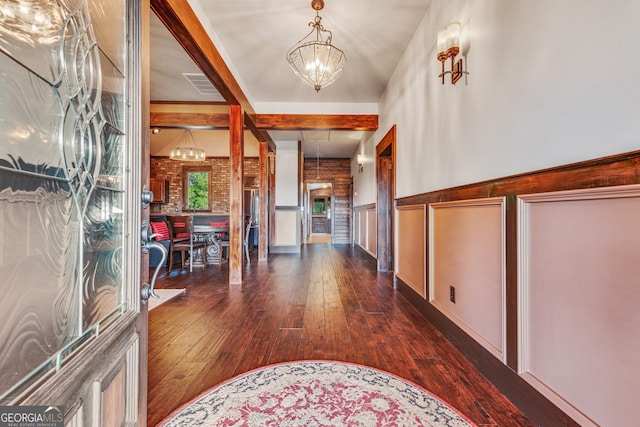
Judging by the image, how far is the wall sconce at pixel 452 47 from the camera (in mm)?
1981

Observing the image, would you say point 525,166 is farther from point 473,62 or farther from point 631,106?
point 473,62

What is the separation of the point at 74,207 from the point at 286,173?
644 centimetres

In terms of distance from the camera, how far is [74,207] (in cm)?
78

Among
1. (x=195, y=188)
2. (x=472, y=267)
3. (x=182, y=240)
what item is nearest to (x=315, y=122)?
(x=182, y=240)

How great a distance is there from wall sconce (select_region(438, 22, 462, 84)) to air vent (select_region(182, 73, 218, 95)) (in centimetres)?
330

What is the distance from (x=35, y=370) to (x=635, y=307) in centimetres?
173

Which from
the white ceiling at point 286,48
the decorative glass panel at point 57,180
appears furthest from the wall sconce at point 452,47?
the decorative glass panel at point 57,180

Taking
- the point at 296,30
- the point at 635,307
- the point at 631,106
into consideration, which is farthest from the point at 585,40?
the point at 296,30

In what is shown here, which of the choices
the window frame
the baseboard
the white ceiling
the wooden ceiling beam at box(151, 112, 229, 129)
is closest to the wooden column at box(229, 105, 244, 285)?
the white ceiling

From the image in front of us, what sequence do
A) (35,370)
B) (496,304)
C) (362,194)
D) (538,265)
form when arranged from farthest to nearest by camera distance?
(362,194) < (496,304) < (538,265) < (35,370)

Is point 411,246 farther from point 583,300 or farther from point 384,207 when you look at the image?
point 583,300

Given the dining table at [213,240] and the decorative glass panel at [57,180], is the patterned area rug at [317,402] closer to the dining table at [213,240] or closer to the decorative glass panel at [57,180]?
the decorative glass panel at [57,180]

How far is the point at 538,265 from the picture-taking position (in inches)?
51.8

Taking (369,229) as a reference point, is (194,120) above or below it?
above
